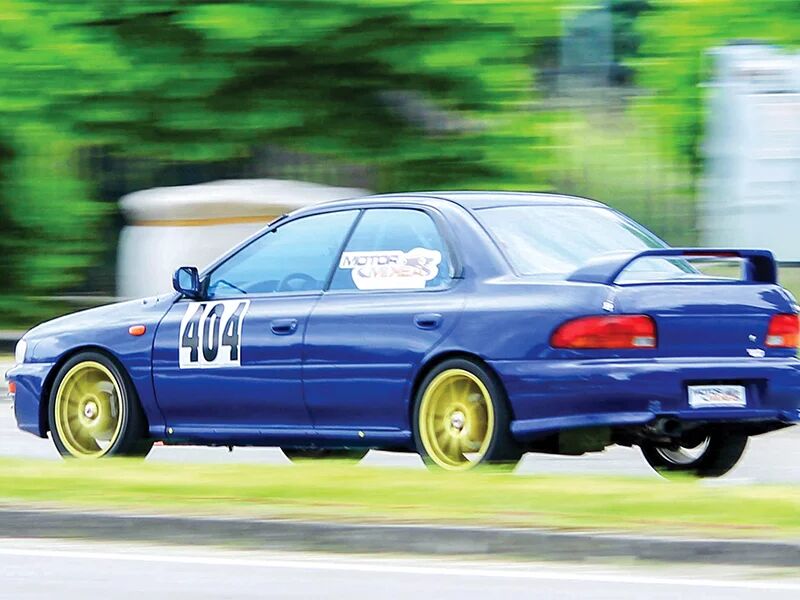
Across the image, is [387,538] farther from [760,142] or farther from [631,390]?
[760,142]

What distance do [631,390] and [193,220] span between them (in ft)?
37.9

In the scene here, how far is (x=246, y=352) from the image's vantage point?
10.0 meters

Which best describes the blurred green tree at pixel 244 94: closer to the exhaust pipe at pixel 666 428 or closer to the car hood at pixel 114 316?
the car hood at pixel 114 316

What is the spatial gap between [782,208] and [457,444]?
36.5ft

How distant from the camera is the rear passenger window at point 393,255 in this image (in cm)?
966

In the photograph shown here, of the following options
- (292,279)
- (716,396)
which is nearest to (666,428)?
(716,396)

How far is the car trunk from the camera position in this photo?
29.4 feet

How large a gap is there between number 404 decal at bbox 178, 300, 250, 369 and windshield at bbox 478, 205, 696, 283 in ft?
4.54

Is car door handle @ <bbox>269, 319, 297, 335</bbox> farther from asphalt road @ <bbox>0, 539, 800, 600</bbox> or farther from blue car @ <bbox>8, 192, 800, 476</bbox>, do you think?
asphalt road @ <bbox>0, 539, 800, 600</bbox>

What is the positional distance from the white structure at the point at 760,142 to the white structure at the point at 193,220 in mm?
3984

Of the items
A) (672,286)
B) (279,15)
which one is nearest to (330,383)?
(672,286)

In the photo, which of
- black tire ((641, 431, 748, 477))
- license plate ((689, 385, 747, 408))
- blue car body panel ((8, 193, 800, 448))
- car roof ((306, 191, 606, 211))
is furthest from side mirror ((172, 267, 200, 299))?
license plate ((689, 385, 747, 408))

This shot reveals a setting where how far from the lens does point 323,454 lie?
35.7ft

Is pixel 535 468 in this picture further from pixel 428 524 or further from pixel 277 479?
pixel 428 524
